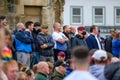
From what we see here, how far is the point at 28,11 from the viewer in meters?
20.2

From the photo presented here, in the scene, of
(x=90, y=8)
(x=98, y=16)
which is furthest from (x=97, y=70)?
(x=98, y=16)

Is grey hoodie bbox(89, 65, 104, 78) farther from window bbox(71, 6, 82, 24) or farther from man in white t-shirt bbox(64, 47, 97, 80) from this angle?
window bbox(71, 6, 82, 24)

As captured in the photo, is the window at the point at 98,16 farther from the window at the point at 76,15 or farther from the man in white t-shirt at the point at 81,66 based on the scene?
the man in white t-shirt at the point at 81,66

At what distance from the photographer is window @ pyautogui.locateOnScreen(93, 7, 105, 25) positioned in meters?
55.3

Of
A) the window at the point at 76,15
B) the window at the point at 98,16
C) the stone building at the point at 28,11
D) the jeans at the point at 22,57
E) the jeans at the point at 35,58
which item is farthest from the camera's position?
the window at the point at 98,16

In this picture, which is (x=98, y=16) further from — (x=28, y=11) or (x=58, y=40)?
(x=58, y=40)

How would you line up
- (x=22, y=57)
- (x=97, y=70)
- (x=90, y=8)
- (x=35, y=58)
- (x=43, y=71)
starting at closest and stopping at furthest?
(x=97, y=70) < (x=43, y=71) < (x=22, y=57) < (x=35, y=58) < (x=90, y=8)

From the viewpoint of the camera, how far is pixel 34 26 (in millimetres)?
18047

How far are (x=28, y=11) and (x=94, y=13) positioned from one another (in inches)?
1395

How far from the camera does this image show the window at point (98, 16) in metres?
55.3

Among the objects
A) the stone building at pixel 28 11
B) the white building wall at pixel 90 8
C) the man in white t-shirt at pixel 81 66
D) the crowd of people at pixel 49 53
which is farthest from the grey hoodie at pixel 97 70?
the white building wall at pixel 90 8

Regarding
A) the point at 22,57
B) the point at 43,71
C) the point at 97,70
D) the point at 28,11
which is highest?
the point at 28,11

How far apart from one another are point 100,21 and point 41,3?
117 ft

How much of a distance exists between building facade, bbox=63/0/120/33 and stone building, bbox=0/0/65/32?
33283 mm
